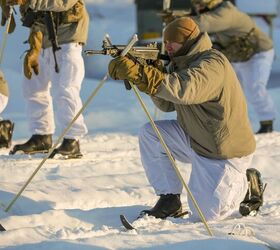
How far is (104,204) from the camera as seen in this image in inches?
231

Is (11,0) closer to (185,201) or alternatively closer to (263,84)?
(185,201)

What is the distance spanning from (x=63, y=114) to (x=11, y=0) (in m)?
0.94

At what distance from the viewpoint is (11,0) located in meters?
6.92

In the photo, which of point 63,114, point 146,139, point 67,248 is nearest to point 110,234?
point 67,248

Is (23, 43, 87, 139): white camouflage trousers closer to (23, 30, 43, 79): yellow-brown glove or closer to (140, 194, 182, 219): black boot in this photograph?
(23, 30, 43, 79): yellow-brown glove

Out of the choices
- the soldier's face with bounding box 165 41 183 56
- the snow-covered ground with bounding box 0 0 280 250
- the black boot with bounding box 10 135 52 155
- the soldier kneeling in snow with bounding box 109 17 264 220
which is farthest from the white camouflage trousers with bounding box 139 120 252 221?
the black boot with bounding box 10 135 52 155

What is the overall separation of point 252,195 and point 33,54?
231 cm

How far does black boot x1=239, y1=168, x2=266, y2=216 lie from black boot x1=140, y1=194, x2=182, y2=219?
1.16 feet

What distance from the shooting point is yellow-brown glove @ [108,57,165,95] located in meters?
4.61

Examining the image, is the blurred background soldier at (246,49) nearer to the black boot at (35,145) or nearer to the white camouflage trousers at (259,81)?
the white camouflage trousers at (259,81)

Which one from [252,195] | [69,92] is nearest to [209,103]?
[252,195]

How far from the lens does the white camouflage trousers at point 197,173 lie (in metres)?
5.22

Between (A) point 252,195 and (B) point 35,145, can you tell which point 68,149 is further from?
(A) point 252,195

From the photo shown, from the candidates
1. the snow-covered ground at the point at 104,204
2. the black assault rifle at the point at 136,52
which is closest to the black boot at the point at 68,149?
the snow-covered ground at the point at 104,204
